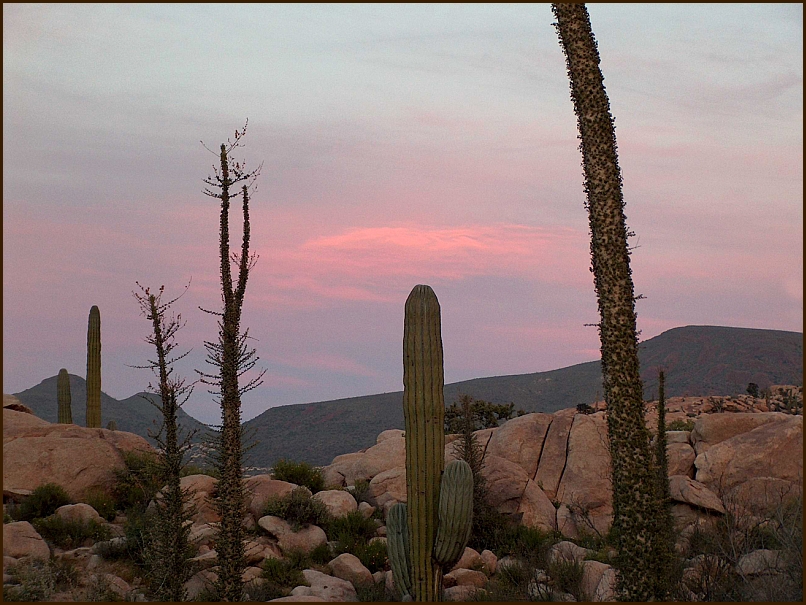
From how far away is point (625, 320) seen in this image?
24.8 feet

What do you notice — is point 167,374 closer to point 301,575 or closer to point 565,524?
point 301,575

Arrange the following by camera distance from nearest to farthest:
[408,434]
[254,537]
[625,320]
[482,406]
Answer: [625,320], [408,434], [254,537], [482,406]

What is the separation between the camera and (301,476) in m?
17.5

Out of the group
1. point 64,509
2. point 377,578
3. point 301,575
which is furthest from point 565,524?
point 64,509

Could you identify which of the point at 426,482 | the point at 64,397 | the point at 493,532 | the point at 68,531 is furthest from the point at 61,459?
the point at 426,482

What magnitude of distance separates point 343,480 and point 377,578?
5.83 m

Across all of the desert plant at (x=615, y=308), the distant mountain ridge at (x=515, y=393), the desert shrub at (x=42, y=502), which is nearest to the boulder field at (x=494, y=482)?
the desert shrub at (x=42, y=502)

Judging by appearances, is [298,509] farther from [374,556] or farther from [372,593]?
[372,593]

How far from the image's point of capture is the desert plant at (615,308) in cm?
721

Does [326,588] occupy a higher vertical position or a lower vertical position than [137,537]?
lower

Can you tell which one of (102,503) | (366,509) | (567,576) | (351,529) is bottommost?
(567,576)

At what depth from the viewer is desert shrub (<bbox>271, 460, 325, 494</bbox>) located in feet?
56.9

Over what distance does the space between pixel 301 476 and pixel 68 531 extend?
5.45m

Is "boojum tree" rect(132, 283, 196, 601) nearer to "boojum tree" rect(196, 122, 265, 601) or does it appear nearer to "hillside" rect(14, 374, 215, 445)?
"boojum tree" rect(196, 122, 265, 601)
